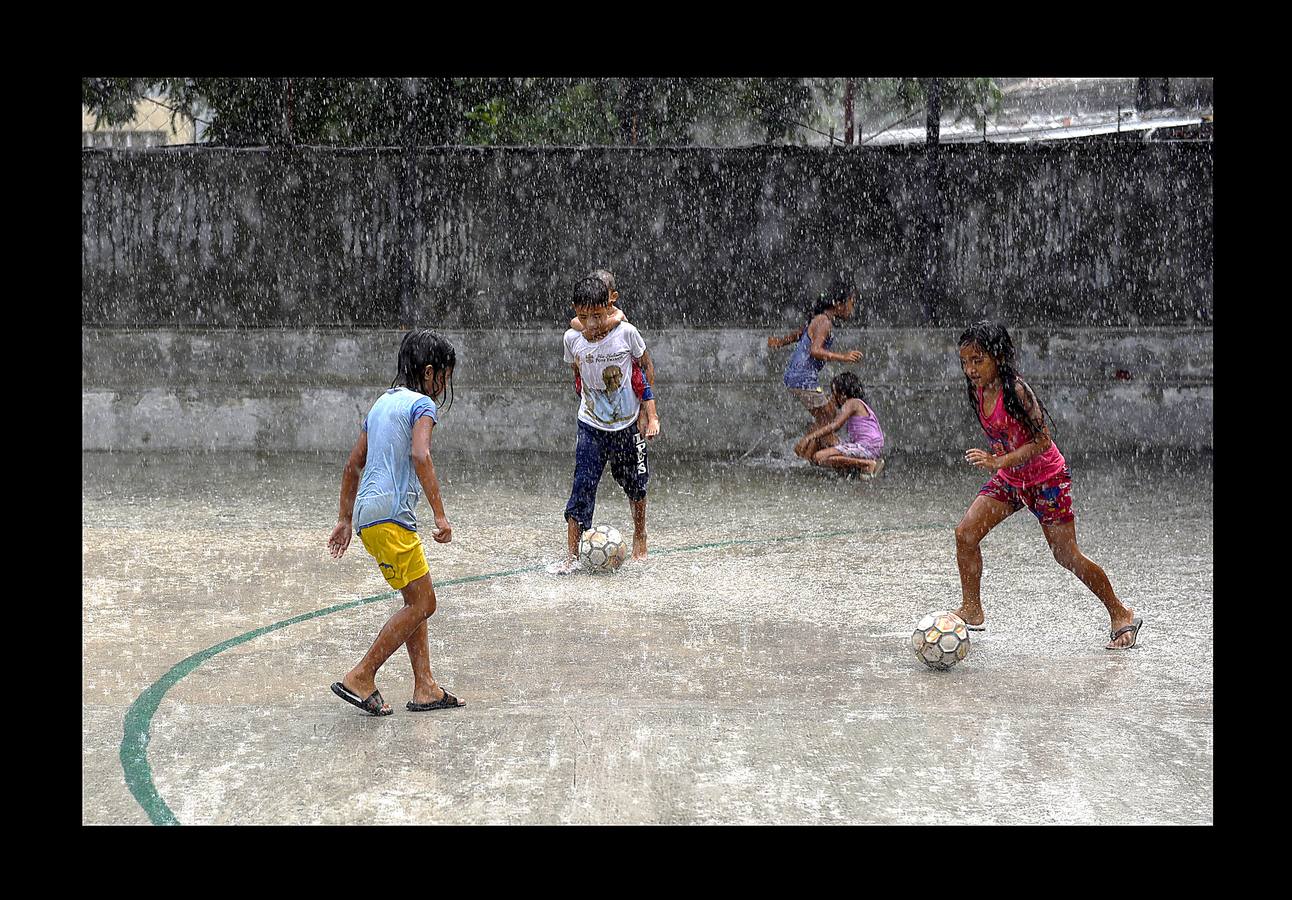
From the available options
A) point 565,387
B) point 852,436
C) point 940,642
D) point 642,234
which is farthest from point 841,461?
point 940,642

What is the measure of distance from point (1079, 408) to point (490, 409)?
5077 millimetres

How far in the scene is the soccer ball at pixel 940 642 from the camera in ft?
18.1

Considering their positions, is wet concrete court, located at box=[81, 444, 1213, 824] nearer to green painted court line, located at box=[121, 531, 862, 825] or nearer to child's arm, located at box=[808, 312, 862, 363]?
green painted court line, located at box=[121, 531, 862, 825]

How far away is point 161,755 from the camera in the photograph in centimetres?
452

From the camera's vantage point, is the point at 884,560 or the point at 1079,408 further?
the point at 1079,408

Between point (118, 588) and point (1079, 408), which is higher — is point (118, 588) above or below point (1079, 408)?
below

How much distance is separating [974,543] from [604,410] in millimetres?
2334

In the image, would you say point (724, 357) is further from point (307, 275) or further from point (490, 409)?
point (307, 275)

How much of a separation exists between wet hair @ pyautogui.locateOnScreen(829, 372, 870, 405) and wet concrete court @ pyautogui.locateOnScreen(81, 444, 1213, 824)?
169 centimetres

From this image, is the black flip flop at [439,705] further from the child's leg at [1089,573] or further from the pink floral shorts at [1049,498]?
the child's leg at [1089,573]

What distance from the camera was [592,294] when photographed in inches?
291

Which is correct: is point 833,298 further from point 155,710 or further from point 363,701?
point 155,710

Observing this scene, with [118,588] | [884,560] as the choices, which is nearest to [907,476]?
[884,560]

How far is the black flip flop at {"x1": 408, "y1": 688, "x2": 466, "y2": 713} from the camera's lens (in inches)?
197
